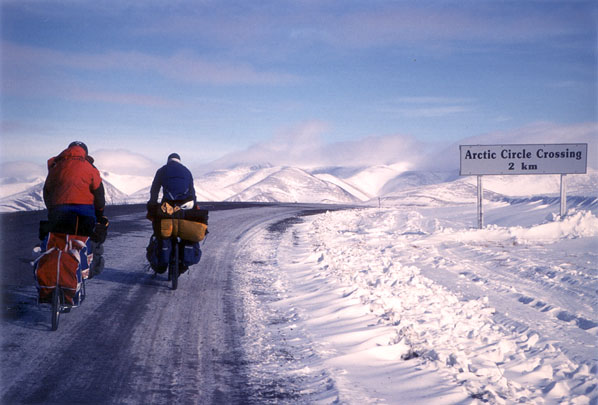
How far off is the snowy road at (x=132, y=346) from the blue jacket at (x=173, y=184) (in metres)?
1.53

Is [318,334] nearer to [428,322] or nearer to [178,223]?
[428,322]

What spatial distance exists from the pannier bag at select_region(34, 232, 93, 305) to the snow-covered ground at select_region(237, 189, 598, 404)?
2.19m

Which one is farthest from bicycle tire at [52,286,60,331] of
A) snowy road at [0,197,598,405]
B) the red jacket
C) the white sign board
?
the white sign board

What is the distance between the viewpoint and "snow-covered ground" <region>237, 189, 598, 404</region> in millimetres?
3824

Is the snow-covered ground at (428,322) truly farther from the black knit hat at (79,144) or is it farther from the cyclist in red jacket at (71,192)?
the black knit hat at (79,144)

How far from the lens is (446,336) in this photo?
16.3 ft

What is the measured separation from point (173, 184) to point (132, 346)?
2909mm

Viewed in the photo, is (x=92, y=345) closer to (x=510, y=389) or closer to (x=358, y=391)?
(x=358, y=391)

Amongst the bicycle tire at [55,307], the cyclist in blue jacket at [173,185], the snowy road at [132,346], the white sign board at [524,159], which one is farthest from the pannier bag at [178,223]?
the white sign board at [524,159]

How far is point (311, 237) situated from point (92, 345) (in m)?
10.2

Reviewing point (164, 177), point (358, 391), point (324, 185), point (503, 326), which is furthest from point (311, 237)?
point (324, 185)

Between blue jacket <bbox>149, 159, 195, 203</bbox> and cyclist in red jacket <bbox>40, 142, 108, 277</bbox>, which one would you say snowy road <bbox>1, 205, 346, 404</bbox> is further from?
blue jacket <bbox>149, 159, 195, 203</bbox>

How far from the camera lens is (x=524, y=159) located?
15781mm

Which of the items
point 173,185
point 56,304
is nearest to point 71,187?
point 56,304
